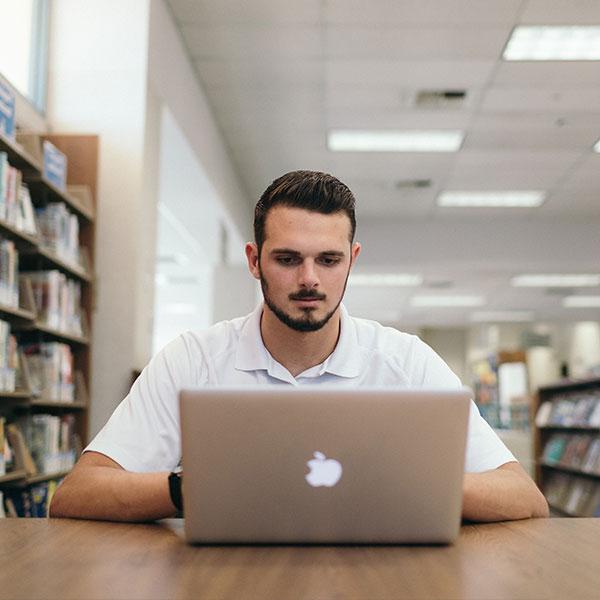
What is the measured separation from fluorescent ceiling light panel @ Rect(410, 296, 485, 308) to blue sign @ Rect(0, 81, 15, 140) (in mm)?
11531

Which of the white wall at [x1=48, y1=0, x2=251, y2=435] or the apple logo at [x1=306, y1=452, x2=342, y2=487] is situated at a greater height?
the white wall at [x1=48, y1=0, x2=251, y2=435]

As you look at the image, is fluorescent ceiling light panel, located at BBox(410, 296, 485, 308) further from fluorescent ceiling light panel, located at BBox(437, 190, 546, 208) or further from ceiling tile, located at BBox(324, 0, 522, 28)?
ceiling tile, located at BBox(324, 0, 522, 28)

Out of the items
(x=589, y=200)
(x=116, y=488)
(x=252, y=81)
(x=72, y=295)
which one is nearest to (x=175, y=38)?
(x=252, y=81)

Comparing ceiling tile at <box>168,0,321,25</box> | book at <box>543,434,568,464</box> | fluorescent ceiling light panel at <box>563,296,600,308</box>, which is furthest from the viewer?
fluorescent ceiling light panel at <box>563,296,600,308</box>

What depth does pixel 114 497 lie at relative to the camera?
1.41 meters

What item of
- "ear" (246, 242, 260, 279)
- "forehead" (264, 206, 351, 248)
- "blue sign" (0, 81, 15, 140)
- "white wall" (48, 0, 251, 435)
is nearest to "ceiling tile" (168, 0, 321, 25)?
"white wall" (48, 0, 251, 435)

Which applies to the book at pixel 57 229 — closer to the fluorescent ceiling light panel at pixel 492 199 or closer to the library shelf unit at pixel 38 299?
the library shelf unit at pixel 38 299

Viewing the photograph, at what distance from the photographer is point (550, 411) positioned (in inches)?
325

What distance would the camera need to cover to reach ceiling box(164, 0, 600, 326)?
15.5 feet

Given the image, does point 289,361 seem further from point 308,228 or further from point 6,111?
point 6,111

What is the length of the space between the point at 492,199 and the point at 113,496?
24.8 feet

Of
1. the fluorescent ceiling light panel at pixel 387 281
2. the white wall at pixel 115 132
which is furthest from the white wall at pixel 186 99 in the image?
the fluorescent ceiling light panel at pixel 387 281

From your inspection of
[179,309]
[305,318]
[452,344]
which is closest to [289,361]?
[305,318]

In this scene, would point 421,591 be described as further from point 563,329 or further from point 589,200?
point 563,329
